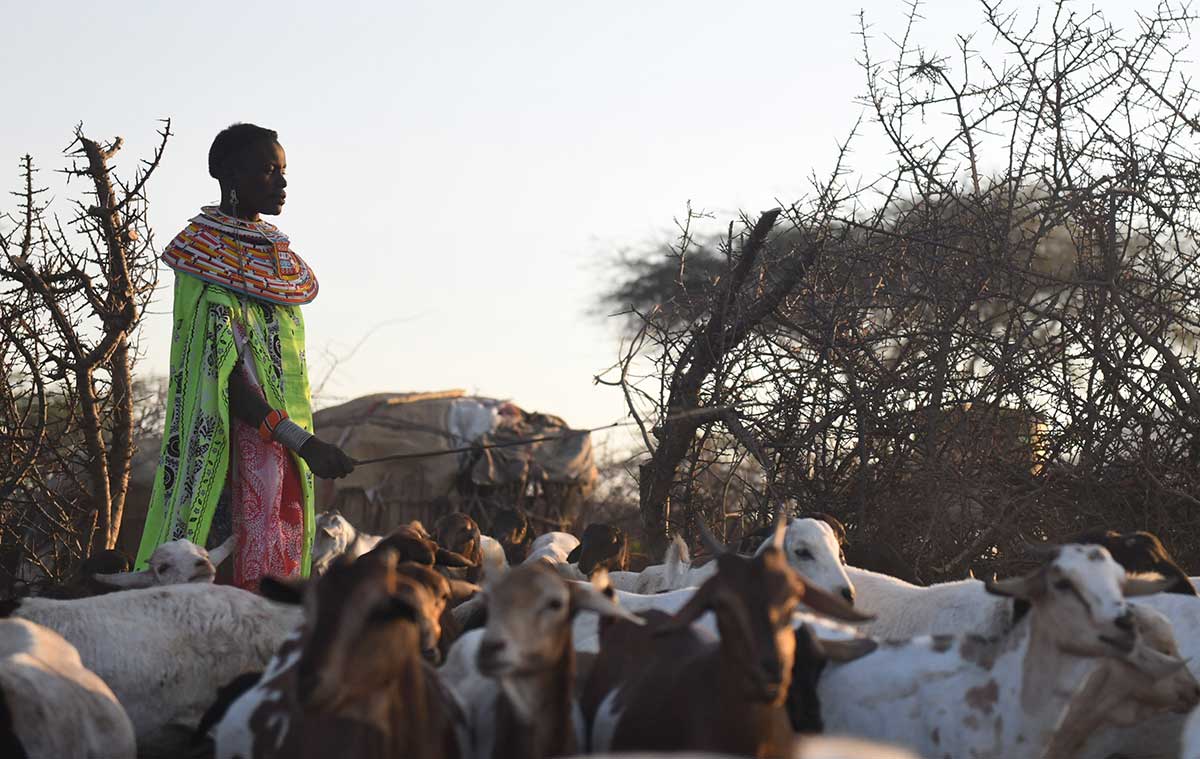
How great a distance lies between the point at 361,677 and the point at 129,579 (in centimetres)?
327

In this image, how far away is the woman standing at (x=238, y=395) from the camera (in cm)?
706

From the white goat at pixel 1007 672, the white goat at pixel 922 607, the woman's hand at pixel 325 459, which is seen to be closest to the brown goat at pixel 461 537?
the woman's hand at pixel 325 459

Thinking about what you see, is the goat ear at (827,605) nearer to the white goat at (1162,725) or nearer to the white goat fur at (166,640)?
the white goat at (1162,725)

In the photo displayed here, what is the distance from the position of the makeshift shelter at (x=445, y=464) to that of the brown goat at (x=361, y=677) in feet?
42.3

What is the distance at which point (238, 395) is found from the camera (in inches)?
279

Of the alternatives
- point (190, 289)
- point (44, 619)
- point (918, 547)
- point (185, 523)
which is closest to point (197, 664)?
point (44, 619)

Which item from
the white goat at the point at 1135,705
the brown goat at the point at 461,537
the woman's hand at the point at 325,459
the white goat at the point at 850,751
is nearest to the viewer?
the white goat at the point at 850,751

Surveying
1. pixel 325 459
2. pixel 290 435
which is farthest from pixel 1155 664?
pixel 290 435

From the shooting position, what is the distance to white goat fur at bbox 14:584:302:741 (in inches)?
228

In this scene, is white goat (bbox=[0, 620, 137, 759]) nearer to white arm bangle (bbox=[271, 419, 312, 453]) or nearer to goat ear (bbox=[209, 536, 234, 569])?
goat ear (bbox=[209, 536, 234, 569])

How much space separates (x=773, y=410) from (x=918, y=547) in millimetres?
1061

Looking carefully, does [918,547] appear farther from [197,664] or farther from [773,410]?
[197,664]

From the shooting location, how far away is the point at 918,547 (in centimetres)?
859

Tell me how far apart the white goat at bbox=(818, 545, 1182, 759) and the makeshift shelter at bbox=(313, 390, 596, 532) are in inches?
476
